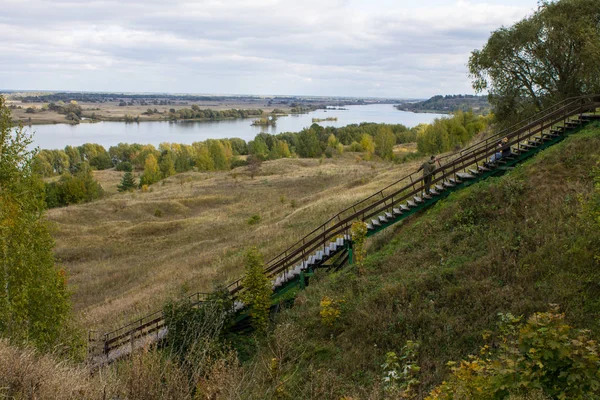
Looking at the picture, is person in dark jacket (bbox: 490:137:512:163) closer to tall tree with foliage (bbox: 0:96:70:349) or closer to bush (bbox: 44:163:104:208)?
tall tree with foliage (bbox: 0:96:70:349)

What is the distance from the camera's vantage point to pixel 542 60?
28844 millimetres

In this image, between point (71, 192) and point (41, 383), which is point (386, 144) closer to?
point (71, 192)

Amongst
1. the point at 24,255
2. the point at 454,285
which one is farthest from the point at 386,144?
the point at 24,255

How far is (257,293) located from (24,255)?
7187 millimetres

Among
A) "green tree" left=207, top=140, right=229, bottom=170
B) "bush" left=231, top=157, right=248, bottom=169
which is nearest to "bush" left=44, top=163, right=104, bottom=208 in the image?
"green tree" left=207, top=140, right=229, bottom=170

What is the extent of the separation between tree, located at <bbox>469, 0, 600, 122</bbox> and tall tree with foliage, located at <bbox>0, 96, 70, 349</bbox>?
2662 cm

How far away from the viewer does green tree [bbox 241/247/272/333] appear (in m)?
15.6

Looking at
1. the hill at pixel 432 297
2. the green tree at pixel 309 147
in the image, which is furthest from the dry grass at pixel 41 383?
the green tree at pixel 309 147

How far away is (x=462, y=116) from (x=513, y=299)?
→ 74523 millimetres

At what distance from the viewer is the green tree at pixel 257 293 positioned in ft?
51.0

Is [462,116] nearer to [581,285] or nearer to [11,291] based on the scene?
[581,285]

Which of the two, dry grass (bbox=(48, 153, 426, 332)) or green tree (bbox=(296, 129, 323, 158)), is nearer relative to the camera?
dry grass (bbox=(48, 153, 426, 332))

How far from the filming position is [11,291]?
11.7 metres

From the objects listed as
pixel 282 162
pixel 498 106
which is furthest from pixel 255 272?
pixel 282 162
